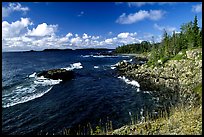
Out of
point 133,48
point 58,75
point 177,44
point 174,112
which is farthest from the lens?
point 133,48

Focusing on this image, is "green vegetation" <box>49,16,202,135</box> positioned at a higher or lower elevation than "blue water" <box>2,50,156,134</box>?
higher

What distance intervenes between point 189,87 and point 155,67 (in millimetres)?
20187

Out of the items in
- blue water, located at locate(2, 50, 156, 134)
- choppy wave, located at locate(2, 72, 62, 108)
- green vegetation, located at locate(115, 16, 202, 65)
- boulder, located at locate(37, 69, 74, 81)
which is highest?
green vegetation, located at locate(115, 16, 202, 65)

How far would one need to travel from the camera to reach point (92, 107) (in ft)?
101

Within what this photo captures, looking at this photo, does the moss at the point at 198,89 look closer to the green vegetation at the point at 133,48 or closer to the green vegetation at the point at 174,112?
the green vegetation at the point at 174,112

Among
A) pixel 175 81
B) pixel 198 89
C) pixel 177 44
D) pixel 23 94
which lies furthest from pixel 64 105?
pixel 177 44

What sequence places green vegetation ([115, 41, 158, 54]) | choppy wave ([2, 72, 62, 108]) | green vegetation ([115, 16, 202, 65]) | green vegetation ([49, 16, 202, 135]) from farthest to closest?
green vegetation ([115, 41, 158, 54])
green vegetation ([115, 16, 202, 65])
choppy wave ([2, 72, 62, 108])
green vegetation ([49, 16, 202, 135])

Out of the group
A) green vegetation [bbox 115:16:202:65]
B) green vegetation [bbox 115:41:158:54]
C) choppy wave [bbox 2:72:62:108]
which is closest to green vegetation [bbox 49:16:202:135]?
green vegetation [bbox 115:16:202:65]

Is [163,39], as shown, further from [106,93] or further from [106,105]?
[106,105]

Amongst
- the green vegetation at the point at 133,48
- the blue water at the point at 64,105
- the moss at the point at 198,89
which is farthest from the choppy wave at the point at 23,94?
the green vegetation at the point at 133,48

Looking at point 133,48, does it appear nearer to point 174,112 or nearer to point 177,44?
point 177,44

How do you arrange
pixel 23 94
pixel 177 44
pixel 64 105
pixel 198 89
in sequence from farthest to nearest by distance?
pixel 177 44
pixel 23 94
pixel 198 89
pixel 64 105

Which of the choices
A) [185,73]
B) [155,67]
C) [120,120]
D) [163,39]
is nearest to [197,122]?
[120,120]

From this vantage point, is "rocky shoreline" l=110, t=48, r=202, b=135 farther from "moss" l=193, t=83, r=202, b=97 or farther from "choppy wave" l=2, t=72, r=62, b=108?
"choppy wave" l=2, t=72, r=62, b=108
